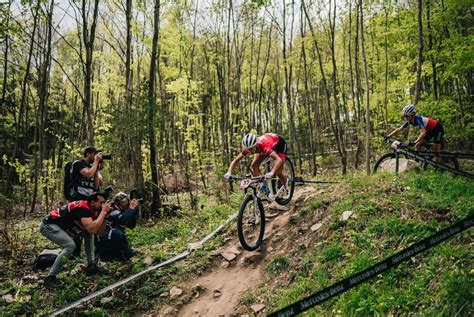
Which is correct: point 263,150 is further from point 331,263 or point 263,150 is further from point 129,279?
point 129,279

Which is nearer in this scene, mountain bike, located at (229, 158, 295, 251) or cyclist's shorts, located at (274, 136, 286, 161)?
mountain bike, located at (229, 158, 295, 251)

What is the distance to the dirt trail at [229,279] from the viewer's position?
5645 mm

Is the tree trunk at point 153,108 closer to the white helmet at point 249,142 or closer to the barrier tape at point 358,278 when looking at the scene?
the white helmet at point 249,142

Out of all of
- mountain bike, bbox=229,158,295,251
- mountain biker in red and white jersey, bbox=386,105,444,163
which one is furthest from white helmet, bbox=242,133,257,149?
mountain biker in red and white jersey, bbox=386,105,444,163

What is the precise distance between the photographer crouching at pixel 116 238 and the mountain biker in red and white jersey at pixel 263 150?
2.18m

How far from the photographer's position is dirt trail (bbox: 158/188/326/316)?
5.64m

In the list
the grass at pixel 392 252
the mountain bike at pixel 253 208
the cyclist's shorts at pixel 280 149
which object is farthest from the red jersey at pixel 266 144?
the grass at pixel 392 252

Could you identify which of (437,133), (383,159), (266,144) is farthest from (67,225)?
(437,133)

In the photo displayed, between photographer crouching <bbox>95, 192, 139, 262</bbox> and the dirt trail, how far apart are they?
5.11ft

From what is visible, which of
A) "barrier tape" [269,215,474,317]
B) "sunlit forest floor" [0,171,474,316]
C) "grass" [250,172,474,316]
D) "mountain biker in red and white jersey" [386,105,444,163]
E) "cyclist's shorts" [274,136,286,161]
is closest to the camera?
"barrier tape" [269,215,474,317]

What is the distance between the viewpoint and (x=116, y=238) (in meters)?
6.98

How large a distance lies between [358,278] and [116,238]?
5575 millimetres

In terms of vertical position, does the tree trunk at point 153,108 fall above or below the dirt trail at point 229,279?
above

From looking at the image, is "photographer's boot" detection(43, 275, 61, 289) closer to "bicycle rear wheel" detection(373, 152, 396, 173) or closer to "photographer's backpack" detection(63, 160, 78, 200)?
"photographer's backpack" detection(63, 160, 78, 200)
